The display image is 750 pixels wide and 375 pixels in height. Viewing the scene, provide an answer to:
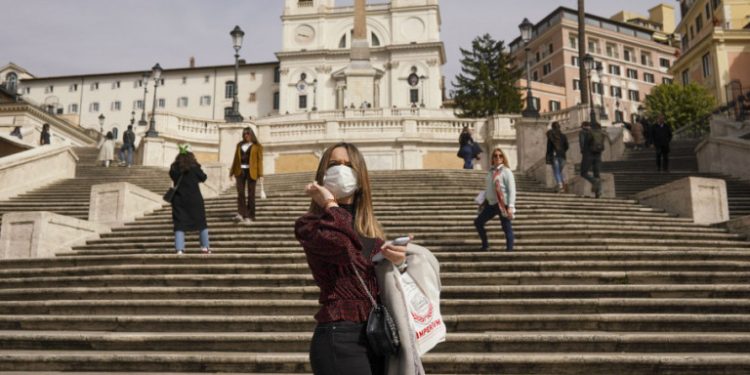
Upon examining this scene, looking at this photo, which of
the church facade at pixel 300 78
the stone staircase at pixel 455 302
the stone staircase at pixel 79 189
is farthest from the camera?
the church facade at pixel 300 78

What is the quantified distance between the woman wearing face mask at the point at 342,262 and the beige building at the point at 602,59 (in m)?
73.5

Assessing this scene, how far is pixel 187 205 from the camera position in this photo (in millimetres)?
9516

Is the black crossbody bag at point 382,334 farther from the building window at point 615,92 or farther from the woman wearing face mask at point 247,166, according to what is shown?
the building window at point 615,92

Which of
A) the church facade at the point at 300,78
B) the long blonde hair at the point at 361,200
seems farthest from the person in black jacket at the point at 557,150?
the church facade at the point at 300,78

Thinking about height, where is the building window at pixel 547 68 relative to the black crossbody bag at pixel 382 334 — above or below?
above

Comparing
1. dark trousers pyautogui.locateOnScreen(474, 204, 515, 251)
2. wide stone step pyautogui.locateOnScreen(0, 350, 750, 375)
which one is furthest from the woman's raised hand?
dark trousers pyautogui.locateOnScreen(474, 204, 515, 251)

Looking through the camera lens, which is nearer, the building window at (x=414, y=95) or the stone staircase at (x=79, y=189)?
the stone staircase at (x=79, y=189)

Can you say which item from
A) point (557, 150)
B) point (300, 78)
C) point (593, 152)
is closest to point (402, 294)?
point (593, 152)

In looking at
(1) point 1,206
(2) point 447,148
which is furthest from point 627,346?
(2) point 447,148

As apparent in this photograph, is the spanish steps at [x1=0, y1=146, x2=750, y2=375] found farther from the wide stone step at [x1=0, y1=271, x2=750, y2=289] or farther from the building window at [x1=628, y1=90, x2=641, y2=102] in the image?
the building window at [x1=628, y1=90, x2=641, y2=102]

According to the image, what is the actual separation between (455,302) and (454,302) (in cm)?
1

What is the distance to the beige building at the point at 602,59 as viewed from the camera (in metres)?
76.1

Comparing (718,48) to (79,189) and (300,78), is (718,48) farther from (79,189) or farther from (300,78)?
(79,189)

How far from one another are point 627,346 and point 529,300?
134 centimetres
